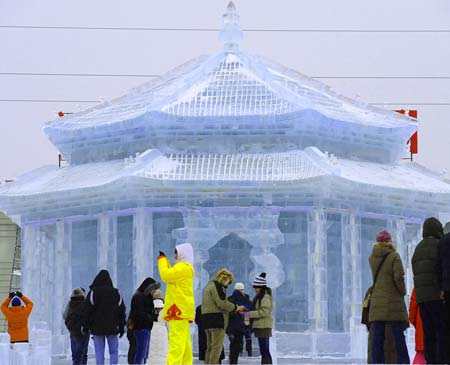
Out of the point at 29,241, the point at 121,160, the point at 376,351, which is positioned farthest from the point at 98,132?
the point at 376,351

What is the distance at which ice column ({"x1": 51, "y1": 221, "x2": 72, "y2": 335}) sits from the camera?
27031 mm

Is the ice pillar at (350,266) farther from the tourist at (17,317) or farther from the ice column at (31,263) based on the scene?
the tourist at (17,317)

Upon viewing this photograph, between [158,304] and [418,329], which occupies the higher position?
[158,304]

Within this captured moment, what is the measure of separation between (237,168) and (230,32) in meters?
4.82

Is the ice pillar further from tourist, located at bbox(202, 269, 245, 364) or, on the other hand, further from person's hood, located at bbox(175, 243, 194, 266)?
person's hood, located at bbox(175, 243, 194, 266)

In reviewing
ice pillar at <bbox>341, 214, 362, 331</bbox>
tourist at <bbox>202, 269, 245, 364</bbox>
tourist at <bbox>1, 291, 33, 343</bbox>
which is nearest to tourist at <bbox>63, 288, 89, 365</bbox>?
tourist at <bbox>1, 291, 33, 343</bbox>

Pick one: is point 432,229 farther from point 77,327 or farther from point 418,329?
point 77,327

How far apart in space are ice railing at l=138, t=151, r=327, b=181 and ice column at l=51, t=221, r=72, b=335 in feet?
9.32

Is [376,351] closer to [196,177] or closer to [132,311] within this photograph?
[132,311]

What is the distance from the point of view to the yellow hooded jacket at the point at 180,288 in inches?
671

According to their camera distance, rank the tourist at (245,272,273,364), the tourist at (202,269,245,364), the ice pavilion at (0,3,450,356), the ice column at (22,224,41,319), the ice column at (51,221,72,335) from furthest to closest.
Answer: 1. the ice column at (22,224,41,319)
2. the ice column at (51,221,72,335)
3. the ice pavilion at (0,3,450,356)
4. the tourist at (245,272,273,364)
5. the tourist at (202,269,245,364)

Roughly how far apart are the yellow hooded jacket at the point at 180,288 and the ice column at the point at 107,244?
8994mm

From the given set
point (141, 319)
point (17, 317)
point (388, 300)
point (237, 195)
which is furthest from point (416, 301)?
point (237, 195)

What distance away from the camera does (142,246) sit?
25.6m
